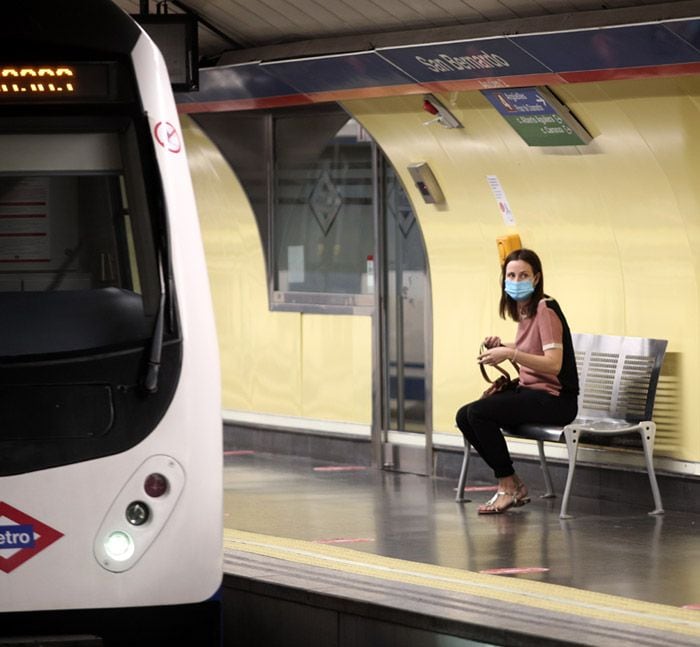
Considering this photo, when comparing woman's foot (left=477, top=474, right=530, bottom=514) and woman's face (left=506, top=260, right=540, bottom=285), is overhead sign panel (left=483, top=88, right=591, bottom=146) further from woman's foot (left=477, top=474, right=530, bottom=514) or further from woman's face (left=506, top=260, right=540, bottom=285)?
woman's foot (left=477, top=474, right=530, bottom=514)

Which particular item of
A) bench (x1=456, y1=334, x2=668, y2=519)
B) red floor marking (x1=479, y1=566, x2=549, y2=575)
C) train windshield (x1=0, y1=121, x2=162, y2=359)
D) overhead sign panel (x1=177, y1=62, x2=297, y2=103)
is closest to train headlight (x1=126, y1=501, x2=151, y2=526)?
train windshield (x1=0, y1=121, x2=162, y2=359)

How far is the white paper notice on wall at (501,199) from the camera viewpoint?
11.7 metres

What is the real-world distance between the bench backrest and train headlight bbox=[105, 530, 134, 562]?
5.00 m

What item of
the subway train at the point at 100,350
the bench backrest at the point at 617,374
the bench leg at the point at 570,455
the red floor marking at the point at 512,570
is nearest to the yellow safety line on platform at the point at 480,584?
the red floor marking at the point at 512,570

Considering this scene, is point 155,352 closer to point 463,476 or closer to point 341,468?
point 463,476

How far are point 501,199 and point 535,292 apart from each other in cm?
119

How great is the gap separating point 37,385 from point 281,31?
6012 mm

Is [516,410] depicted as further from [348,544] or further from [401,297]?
[401,297]

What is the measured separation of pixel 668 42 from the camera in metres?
9.12

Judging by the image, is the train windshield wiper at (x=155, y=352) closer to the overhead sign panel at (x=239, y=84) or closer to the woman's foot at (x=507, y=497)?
the woman's foot at (x=507, y=497)

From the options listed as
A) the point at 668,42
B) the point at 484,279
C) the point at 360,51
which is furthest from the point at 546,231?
the point at 668,42

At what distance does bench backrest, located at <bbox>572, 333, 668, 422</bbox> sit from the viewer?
10688 millimetres

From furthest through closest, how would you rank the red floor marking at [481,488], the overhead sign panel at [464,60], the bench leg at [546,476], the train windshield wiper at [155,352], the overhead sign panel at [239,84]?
the overhead sign panel at [239,84], the red floor marking at [481,488], the bench leg at [546,476], the overhead sign panel at [464,60], the train windshield wiper at [155,352]

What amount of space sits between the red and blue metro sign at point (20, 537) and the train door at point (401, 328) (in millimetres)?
6756
